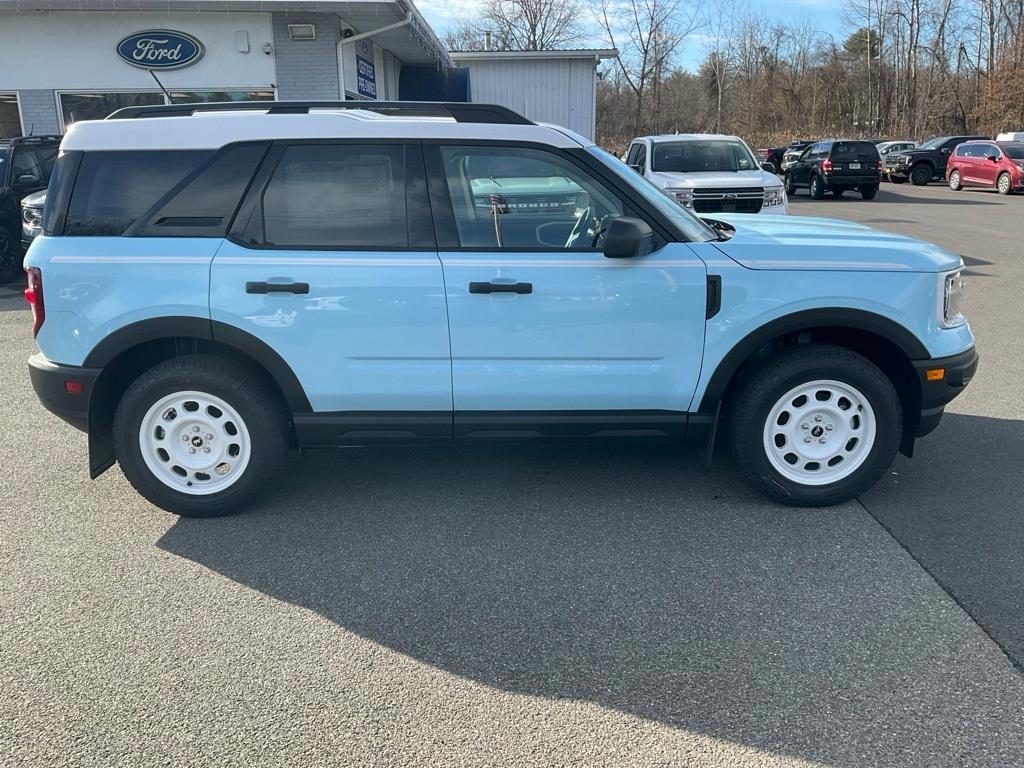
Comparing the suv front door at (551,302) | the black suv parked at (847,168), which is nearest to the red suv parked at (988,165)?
the black suv parked at (847,168)

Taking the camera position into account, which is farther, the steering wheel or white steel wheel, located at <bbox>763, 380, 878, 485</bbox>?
white steel wheel, located at <bbox>763, 380, 878, 485</bbox>

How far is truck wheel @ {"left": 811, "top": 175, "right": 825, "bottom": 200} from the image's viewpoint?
81.5 feet

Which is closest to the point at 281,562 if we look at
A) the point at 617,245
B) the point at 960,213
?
the point at 617,245

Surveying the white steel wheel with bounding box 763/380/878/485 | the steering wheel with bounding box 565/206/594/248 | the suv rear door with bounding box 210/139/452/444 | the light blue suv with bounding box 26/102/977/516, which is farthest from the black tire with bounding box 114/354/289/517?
the white steel wheel with bounding box 763/380/878/485

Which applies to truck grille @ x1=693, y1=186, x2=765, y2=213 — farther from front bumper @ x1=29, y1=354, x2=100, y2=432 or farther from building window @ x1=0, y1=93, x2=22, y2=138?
building window @ x1=0, y1=93, x2=22, y2=138

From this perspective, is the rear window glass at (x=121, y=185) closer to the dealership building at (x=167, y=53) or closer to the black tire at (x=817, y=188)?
the dealership building at (x=167, y=53)

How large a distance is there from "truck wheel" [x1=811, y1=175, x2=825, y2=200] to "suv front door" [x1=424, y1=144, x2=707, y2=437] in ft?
75.1

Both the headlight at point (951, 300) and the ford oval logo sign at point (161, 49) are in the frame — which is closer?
the headlight at point (951, 300)

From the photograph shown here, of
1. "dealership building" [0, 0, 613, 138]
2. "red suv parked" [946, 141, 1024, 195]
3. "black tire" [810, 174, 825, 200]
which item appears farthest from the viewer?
"red suv parked" [946, 141, 1024, 195]

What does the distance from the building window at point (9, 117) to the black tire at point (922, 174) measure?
2762 centimetres

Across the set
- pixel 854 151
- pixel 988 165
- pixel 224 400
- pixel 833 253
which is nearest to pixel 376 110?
pixel 224 400

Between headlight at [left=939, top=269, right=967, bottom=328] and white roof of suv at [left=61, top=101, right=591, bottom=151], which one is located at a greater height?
white roof of suv at [left=61, top=101, right=591, bottom=151]

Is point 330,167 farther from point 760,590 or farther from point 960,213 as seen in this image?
point 960,213

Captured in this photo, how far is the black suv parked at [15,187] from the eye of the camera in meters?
11.6
